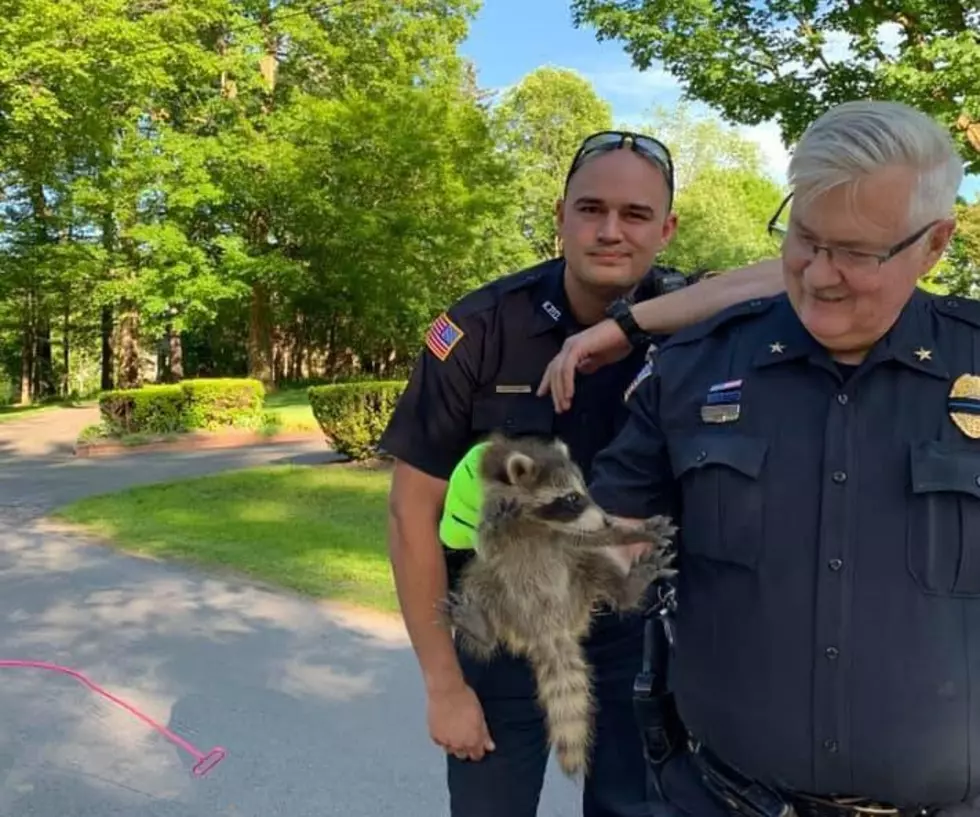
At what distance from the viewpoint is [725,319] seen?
1840 mm

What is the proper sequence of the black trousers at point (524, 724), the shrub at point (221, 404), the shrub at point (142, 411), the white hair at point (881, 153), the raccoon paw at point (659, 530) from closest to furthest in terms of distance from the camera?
1. the white hair at point (881, 153)
2. the raccoon paw at point (659, 530)
3. the black trousers at point (524, 724)
4. the shrub at point (142, 411)
5. the shrub at point (221, 404)

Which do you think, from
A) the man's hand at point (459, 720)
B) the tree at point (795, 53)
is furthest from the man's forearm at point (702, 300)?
the tree at point (795, 53)

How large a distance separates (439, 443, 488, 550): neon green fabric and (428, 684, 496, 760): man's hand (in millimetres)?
423

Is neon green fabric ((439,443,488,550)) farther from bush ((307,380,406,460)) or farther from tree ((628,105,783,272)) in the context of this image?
tree ((628,105,783,272))

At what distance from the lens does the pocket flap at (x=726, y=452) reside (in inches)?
65.2

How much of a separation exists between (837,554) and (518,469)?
0.65 meters

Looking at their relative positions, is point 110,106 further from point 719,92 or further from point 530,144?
point 530,144

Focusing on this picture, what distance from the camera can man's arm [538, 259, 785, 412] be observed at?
2.03 m

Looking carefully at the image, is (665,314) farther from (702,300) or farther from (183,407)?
(183,407)

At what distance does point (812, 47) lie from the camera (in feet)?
43.0

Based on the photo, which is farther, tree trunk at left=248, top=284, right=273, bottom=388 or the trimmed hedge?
tree trunk at left=248, top=284, right=273, bottom=388

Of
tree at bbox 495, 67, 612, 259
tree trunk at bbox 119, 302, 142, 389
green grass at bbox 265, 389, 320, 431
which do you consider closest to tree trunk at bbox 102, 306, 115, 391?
tree trunk at bbox 119, 302, 142, 389

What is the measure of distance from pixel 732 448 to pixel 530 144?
45.6 m

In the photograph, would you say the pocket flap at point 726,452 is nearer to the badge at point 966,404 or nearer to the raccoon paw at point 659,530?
the raccoon paw at point 659,530
